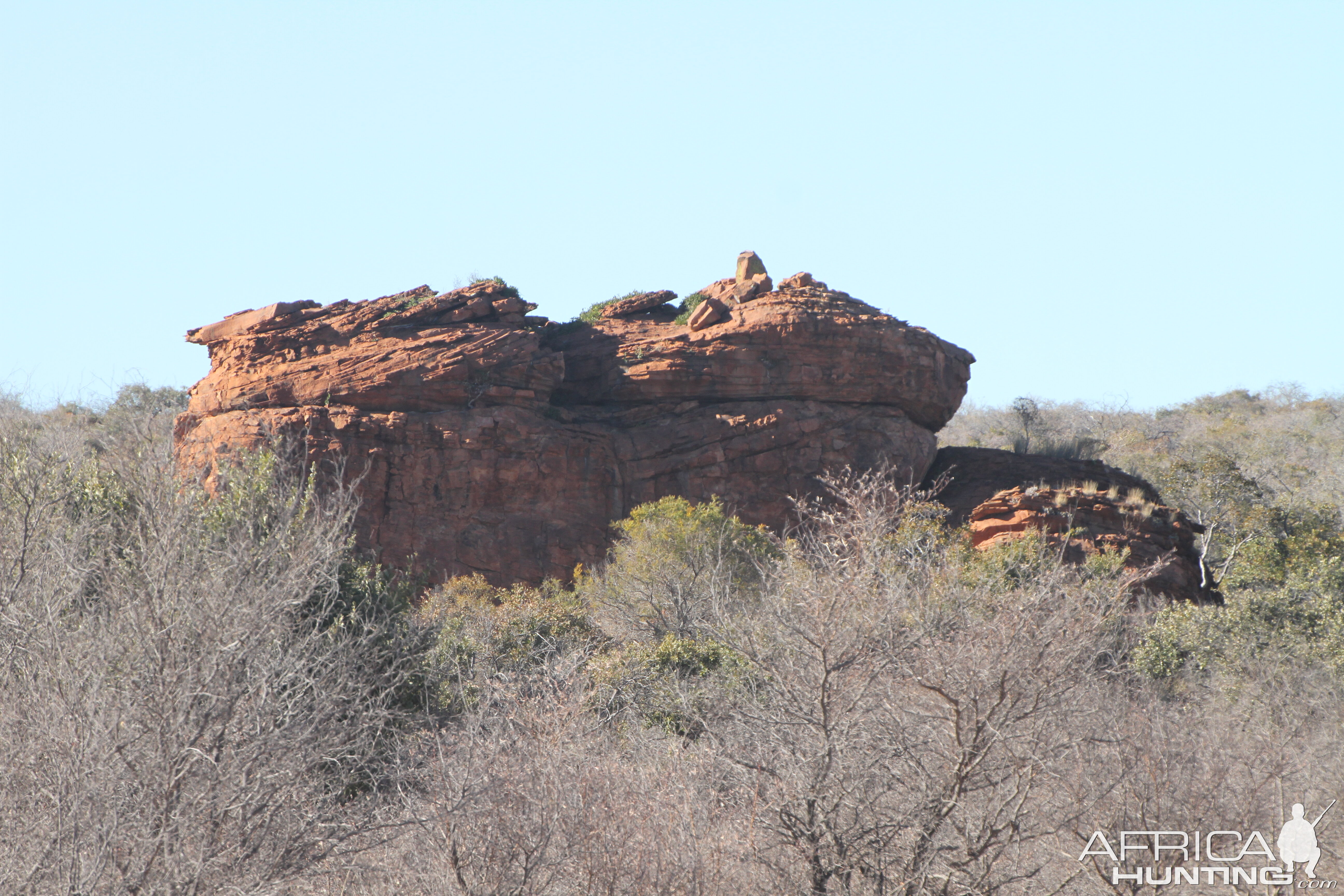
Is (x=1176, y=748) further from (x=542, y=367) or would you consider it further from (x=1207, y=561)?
(x=542, y=367)

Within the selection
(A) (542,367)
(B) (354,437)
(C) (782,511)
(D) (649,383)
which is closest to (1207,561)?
(C) (782,511)

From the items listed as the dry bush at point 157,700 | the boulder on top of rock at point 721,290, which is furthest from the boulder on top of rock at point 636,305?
→ the dry bush at point 157,700

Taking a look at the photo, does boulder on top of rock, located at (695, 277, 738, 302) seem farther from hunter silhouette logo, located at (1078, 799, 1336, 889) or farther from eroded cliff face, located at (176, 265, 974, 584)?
hunter silhouette logo, located at (1078, 799, 1336, 889)

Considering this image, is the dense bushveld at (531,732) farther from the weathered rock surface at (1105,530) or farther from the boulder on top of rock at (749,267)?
the boulder on top of rock at (749,267)

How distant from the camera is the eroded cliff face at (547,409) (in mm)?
24438

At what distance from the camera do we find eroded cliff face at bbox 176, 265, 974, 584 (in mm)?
24438

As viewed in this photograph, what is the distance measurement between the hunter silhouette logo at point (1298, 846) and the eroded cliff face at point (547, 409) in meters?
15.4

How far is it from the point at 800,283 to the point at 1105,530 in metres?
9.27

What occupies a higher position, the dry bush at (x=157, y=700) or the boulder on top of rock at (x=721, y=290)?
the boulder on top of rock at (x=721, y=290)

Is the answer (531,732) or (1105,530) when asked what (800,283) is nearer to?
(1105,530)

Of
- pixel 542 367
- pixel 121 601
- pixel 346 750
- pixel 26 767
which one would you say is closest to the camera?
pixel 26 767

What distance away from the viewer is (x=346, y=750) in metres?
9.21

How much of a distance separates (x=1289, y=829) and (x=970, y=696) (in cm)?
380

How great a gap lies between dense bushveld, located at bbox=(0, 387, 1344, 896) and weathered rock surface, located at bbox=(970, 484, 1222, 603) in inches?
307
